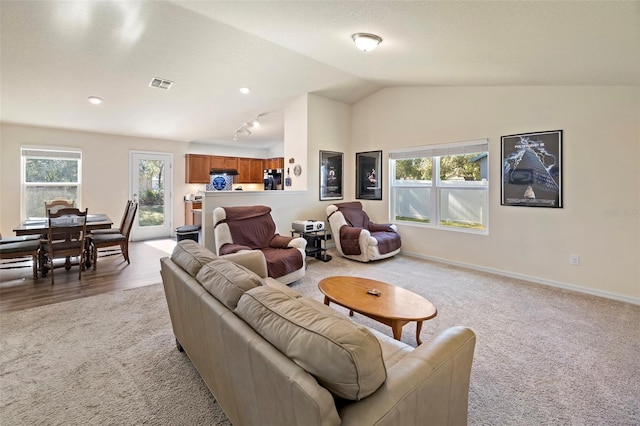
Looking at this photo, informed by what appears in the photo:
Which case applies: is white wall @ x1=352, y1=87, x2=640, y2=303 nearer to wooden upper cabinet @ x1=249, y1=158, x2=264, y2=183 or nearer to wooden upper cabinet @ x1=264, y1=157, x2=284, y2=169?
wooden upper cabinet @ x1=264, y1=157, x2=284, y2=169

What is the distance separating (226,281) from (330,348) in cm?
75

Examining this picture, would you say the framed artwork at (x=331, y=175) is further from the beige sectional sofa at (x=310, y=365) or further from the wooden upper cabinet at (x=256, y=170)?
the beige sectional sofa at (x=310, y=365)

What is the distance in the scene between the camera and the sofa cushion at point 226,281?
4.44 feet

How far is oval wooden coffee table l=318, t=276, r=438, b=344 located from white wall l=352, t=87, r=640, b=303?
2568 mm

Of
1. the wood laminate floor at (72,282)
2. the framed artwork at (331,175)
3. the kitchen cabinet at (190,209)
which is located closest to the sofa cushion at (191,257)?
the wood laminate floor at (72,282)

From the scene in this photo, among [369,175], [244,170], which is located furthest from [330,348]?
[244,170]

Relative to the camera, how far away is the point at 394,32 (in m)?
2.89

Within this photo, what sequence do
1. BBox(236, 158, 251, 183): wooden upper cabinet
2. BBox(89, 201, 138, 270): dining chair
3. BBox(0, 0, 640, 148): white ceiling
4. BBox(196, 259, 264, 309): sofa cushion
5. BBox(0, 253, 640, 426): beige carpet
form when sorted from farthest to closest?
BBox(236, 158, 251, 183): wooden upper cabinet → BBox(89, 201, 138, 270): dining chair → BBox(0, 0, 640, 148): white ceiling → BBox(0, 253, 640, 426): beige carpet → BBox(196, 259, 264, 309): sofa cushion

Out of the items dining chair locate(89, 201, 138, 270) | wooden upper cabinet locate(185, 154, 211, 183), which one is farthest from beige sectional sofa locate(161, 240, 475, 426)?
wooden upper cabinet locate(185, 154, 211, 183)

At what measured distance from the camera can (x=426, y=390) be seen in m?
1.03

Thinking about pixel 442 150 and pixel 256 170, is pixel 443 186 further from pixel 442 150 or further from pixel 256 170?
pixel 256 170

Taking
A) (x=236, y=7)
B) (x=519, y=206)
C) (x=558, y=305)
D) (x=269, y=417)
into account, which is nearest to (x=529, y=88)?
(x=519, y=206)

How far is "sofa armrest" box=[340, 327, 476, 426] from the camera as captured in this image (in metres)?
0.87

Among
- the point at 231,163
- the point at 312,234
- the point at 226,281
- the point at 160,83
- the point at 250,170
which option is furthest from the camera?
the point at 250,170
